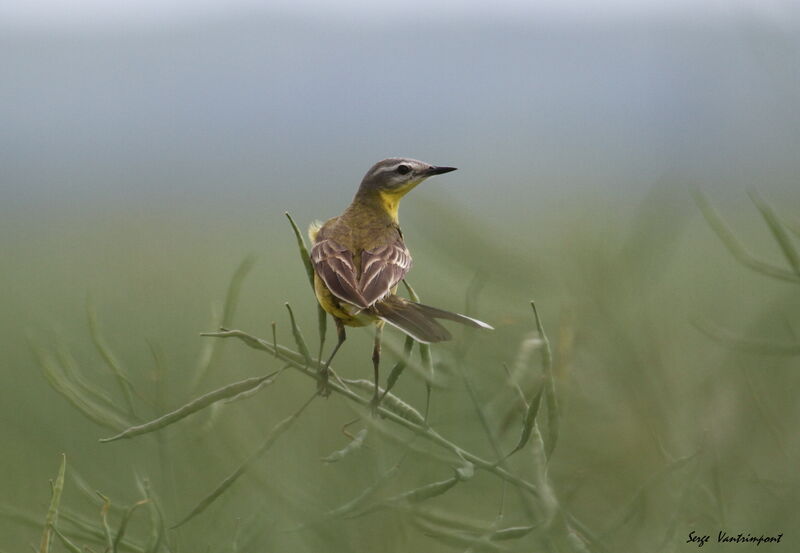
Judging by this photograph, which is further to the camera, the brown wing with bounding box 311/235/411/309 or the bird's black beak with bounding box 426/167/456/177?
the bird's black beak with bounding box 426/167/456/177

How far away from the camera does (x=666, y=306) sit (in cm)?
205

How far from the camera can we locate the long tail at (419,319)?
6.56 ft

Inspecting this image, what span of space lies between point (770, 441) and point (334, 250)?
1529mm

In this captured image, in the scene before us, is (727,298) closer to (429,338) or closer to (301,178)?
(429,338)

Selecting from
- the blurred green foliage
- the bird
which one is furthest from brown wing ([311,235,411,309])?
the blurred green foliage

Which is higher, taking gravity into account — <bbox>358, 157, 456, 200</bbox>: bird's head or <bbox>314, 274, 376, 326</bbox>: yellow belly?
<bbox>358, 157, 456, 200</bbox>: bird's head

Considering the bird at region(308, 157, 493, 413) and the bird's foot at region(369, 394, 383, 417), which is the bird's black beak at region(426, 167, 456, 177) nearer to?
the bird at region(308, 157, 493, 413)

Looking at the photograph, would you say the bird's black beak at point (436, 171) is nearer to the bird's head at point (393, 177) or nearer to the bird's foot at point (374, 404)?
the bird's head at point (393, 177)

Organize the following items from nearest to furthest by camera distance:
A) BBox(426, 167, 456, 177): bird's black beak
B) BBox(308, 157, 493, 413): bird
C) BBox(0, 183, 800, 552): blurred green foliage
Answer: BBox(0, 183, 800, 552): blurred green foliage < BBox(308, 157, 493, 413): bird < BBox(426, 167, 456, 177): bird's black beak

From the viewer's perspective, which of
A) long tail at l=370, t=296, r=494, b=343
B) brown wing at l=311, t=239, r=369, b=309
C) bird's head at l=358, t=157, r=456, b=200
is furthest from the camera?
bird's head at l=358, t=157, r=456, b=200

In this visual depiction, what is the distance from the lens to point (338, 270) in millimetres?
2779

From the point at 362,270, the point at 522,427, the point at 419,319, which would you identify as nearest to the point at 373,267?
the point at 362,270

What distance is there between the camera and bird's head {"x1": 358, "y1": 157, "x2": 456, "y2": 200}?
4.02 metres

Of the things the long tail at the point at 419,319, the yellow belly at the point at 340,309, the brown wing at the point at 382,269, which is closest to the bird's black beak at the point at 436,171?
the brown wing at the point at 382,269
